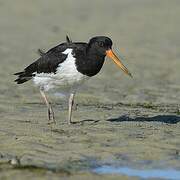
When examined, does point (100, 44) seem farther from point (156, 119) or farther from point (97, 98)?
point (97, 98)

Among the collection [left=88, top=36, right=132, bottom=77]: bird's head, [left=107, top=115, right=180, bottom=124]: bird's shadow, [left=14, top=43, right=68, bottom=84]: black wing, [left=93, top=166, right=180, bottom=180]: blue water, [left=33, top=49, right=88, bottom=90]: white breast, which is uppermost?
[left=88, top=36, right=132, bottom=77]: bird's head

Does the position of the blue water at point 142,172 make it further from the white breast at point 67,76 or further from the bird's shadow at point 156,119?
the bird's shadow at point 156,119

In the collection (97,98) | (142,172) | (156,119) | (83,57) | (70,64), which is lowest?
(142,172)

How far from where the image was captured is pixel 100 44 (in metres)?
10.9

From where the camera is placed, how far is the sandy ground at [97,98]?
28.5 feet

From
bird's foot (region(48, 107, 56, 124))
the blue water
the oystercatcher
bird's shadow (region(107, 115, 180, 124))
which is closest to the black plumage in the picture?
the oystercatcher

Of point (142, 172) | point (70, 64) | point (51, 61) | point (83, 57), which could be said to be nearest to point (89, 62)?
point (83, 57)

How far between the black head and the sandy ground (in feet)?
3.57

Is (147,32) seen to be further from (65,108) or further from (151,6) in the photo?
(65,108)

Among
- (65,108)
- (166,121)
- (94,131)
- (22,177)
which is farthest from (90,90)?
(22,177)

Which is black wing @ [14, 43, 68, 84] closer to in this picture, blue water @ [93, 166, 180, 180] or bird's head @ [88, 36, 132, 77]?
bird's head @ [88, 36, 132, 77]

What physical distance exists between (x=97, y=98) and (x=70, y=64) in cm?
303

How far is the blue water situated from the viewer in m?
8.05

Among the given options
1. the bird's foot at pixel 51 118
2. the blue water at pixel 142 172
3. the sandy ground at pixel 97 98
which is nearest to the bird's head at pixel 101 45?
the sandy ground at pixel 97 98
